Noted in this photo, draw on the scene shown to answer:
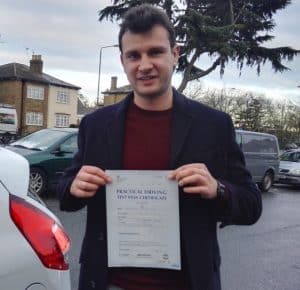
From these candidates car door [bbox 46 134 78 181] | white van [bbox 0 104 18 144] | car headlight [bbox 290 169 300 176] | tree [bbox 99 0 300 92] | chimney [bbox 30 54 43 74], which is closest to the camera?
car door [bbox 46 134 78 181]

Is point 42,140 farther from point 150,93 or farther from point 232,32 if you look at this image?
point 232,32

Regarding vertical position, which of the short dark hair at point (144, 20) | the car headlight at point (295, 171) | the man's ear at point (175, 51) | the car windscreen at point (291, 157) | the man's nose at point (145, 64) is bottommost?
the car headlight at point (295, 171)


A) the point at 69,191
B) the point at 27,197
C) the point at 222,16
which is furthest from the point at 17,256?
the point at 222,16

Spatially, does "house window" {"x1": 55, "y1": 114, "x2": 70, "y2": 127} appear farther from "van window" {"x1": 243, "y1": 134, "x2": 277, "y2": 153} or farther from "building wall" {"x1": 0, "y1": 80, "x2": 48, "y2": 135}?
"van window" {"x1": 243, "y1": 134, "x2": 277, "y2": 153}

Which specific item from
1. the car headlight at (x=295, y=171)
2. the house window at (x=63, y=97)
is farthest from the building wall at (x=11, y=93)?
the car headlight at (x=295, y=171)

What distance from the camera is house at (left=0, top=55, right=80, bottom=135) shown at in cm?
5466

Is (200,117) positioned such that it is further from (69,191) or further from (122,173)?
(69,191)

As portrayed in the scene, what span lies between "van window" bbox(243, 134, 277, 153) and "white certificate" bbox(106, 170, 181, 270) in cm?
1420

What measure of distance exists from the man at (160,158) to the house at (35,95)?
50502 mm

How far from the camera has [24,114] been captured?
54.8m

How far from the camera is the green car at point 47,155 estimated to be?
11.4 metres

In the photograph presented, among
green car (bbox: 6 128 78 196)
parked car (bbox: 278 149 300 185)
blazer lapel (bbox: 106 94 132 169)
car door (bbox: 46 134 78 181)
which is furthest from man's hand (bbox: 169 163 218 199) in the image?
parked car (bbox: 278 149 300 185)

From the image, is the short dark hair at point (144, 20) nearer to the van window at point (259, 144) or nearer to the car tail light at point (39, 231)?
the car tail light at point (39, 231)

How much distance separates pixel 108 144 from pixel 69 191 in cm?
25
